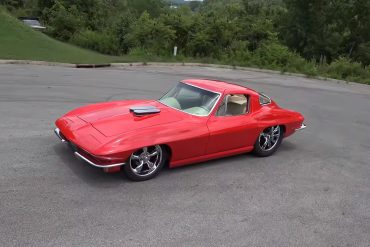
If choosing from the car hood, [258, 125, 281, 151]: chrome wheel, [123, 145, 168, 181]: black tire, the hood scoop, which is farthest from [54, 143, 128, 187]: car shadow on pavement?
[258, 125, 281, 151]: chrome wheel

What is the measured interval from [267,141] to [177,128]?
82.2 inches

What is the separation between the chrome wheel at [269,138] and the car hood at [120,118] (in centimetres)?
174

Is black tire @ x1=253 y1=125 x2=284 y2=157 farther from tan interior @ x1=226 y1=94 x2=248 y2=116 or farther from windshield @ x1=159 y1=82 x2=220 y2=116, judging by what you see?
windshield @ x1=159 y1=82 x2=220 y2=116

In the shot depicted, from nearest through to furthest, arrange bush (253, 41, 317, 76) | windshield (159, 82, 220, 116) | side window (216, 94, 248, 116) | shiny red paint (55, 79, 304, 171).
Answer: shiny red paint (55, 79, 304, 171) → windshield (159, 82, 220, 116) → side window (216, 94, 248, 116) → bush (253, 41, 317, 76)

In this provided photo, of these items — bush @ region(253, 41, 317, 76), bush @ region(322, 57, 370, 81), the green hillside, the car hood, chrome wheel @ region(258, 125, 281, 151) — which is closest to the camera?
the car hood

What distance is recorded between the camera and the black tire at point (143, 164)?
5578 millimetres

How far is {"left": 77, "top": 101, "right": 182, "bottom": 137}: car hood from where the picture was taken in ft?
18.9

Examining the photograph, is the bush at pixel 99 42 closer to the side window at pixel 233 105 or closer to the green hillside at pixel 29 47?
the green hillside at pixel 29 47

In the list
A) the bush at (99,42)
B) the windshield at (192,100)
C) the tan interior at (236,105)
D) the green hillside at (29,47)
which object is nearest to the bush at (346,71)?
the green hillside at (29,47)

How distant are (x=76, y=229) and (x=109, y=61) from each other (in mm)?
18153

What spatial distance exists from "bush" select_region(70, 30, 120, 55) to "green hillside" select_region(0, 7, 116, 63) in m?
5.23

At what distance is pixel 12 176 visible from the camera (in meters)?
5.41

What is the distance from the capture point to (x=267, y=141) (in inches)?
289

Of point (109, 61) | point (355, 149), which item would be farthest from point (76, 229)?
point (109, 61)
